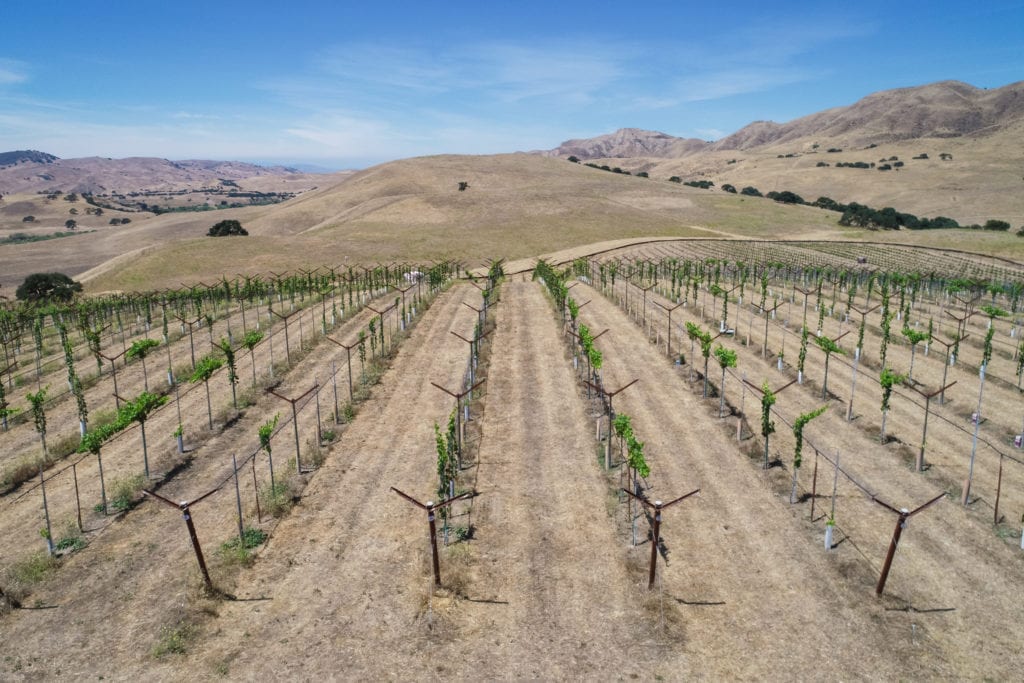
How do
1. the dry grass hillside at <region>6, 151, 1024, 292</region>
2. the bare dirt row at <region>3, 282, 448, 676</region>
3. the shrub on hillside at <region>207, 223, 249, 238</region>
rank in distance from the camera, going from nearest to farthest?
the bare dirt row at <region>3, 282, 448, 676</region> → the dry grass hillside at <region>6, 151, 1024, 292</region> → the shrub on hillside at <region>207, 223, 249, 238</region>

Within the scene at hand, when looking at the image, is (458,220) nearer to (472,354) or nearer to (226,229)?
(226,229)

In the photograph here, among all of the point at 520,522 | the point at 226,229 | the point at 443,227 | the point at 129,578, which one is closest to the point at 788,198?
the point at 443,227

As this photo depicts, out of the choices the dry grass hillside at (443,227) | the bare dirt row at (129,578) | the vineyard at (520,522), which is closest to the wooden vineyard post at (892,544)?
the vineyard at (520,522)

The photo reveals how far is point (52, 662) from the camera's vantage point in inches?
547

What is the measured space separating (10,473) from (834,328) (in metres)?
47.3

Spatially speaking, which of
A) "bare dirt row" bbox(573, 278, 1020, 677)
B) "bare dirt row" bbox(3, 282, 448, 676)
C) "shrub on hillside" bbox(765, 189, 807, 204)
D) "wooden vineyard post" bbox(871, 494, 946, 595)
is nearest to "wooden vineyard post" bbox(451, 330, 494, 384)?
"bare dirt row" bbox(3, 282, 448, 676)

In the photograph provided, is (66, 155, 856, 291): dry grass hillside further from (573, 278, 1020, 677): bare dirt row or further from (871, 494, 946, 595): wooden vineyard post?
(871, 494, 946, 595): wooden vineyard post

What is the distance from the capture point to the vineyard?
569 inches

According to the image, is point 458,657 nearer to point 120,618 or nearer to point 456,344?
point 120,618

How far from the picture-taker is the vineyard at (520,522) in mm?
14453

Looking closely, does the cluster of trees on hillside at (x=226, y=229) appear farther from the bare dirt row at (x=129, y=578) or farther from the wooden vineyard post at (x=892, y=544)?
the wooden vineyard post at (x=892, y=544)

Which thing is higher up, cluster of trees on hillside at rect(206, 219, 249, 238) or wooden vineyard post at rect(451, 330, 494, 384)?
cluster of trees on hillside at rect(206, 219, 249, 238)

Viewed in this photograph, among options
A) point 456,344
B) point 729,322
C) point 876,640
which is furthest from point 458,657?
point 729,322

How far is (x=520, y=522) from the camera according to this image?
20031 millimetres
